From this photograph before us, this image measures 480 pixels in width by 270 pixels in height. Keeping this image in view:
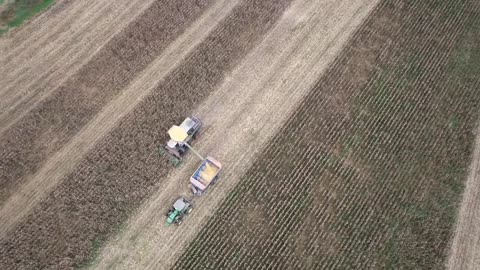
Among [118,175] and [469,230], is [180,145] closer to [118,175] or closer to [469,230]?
[118,175]

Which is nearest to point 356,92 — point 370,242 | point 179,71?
point 370,242

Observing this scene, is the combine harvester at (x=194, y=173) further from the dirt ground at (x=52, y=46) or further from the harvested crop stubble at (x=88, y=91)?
the dirt ground at (x=52, y=46)

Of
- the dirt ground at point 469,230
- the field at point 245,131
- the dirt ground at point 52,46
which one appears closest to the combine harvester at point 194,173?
the field at point 245,131

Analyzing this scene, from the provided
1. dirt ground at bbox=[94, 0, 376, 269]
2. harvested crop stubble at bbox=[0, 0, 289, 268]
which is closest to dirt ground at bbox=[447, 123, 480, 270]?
dirt ground at bbox=[94, 0, 376, 269]

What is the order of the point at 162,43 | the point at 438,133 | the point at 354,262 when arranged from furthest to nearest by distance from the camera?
the point at 162,43 < the point at 438,133 < the point at 354,262

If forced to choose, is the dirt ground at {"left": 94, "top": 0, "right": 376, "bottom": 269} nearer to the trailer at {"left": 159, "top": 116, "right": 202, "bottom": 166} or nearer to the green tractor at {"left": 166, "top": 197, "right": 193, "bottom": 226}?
the green tractor at {"left": 166, "top": 197, "right": 193, "bottom": 226}

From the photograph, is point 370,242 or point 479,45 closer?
point 370,242

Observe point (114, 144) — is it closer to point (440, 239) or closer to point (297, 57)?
point (297, 57)
